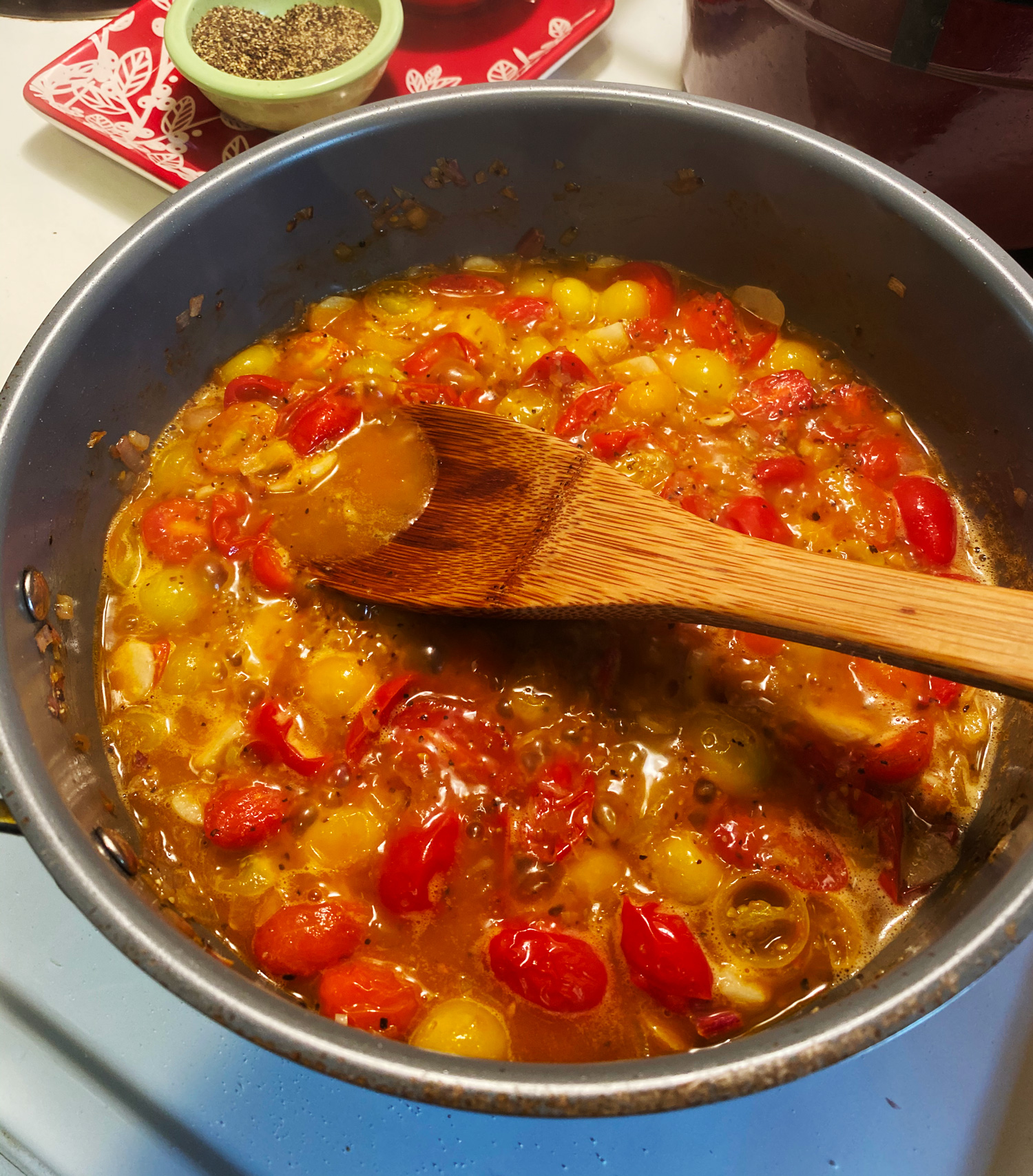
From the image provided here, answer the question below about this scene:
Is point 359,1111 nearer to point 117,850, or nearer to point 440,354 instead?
point 117,850

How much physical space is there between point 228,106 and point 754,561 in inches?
85.7

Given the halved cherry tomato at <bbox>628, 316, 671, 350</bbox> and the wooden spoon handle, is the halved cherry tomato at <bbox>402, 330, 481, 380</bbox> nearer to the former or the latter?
the halved cherry tomato at <bbox>628, 316, 671, 350</bbox>

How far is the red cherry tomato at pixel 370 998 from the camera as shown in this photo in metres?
1.65

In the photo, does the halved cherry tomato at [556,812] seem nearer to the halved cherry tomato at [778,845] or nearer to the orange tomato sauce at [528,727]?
the orange tomato sauce at [528,727]

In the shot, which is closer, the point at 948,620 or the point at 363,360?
the point at 948,620

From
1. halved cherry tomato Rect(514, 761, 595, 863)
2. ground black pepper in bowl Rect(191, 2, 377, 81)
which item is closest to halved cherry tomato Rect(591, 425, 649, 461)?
halved cherry tomato Rect(514, 761, 595, 863)

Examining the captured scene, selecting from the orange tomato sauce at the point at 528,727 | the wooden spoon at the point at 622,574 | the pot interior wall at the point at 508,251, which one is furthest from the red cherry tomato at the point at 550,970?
the wooden spoon at the point at 622,574

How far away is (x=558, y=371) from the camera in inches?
91.9

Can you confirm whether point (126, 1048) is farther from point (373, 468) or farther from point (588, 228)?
point (588, 228)

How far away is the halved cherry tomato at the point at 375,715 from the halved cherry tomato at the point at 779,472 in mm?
1017

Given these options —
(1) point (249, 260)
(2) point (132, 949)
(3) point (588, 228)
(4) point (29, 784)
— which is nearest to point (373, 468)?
(1) point (249, 260)

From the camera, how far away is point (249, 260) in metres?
2.20

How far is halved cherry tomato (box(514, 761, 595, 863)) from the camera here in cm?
182

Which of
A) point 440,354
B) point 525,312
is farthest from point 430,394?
point 525,312
